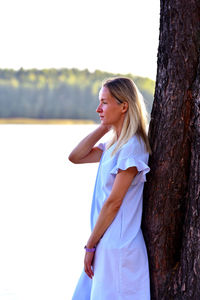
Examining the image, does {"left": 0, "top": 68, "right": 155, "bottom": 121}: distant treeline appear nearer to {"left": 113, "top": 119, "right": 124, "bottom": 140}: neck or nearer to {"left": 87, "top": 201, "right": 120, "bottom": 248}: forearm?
{"left": 113, "top": 119, "right": 124, "bottom": 140}: neck

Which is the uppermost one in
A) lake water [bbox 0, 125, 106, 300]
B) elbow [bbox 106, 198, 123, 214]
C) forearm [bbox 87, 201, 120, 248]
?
elbow [bbox 106, 198, 123, 214]

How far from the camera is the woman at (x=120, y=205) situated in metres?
2.31

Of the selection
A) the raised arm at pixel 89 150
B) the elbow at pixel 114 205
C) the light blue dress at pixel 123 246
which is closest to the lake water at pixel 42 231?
the raised arm at pixel 89 150

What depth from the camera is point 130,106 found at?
240 centimetres

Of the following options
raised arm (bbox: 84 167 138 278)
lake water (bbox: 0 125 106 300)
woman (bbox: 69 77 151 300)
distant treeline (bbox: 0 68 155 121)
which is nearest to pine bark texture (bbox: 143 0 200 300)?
woman (bbox: 69 77 151 300)

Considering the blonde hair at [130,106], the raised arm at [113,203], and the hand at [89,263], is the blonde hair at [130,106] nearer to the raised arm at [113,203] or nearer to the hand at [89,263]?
the raised arm at [113,203]

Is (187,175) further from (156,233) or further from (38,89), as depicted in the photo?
(38,89)

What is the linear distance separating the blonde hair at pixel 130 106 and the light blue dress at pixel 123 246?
39mm

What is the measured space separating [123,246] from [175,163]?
1.30 feet

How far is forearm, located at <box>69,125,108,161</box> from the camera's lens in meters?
2.65

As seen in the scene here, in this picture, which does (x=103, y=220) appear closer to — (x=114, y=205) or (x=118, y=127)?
(x=114, y=205)

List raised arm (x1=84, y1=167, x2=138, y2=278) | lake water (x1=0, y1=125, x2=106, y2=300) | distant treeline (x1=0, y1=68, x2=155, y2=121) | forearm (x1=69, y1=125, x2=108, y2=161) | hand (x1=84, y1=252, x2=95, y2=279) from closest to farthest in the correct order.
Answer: raised arm (x1=84, y1=167, x2=138, y2=278)
hand (x1=84, y1=252, x2=95, y2=279)
forearm (x1=69, y1=125, x2=108, y2=161)
lake water (x1=0, y1=125, x2=106, y2=300)
distant treeline (x1=0, y1=68, x2=155, y2=121)

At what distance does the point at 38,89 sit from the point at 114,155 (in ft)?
105

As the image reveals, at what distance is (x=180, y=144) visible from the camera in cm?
242
